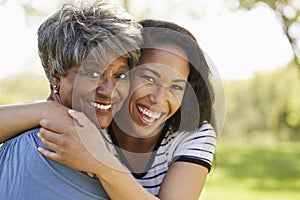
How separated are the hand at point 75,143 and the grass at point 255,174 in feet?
31.4

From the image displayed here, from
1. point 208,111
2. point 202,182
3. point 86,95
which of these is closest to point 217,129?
point 208,111

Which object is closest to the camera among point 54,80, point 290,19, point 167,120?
point 54,80

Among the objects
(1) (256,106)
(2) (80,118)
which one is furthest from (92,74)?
(1) (256,106)

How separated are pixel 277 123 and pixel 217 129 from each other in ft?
51.4

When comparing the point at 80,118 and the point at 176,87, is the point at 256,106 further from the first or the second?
the point at 80,118

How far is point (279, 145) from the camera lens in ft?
63.0

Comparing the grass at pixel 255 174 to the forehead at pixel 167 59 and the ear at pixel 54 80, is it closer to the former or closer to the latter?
the forehead at pixel 167 59

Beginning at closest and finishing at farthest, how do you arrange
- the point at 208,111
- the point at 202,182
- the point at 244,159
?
the point at 202,182 < the point at 208,111 < the point at 244,159

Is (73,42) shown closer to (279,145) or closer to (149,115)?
(149,115)

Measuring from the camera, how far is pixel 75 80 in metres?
2.10

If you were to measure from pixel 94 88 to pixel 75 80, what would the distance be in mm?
72

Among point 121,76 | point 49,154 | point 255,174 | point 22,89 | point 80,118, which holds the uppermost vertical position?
point 255,174

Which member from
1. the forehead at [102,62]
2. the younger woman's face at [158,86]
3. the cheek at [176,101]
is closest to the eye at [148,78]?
the younger woman's face at [158,86]

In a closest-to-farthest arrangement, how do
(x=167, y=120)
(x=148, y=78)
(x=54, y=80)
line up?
(x=54, y=80) < (x=148, y=78) < (x=167, y=120)
